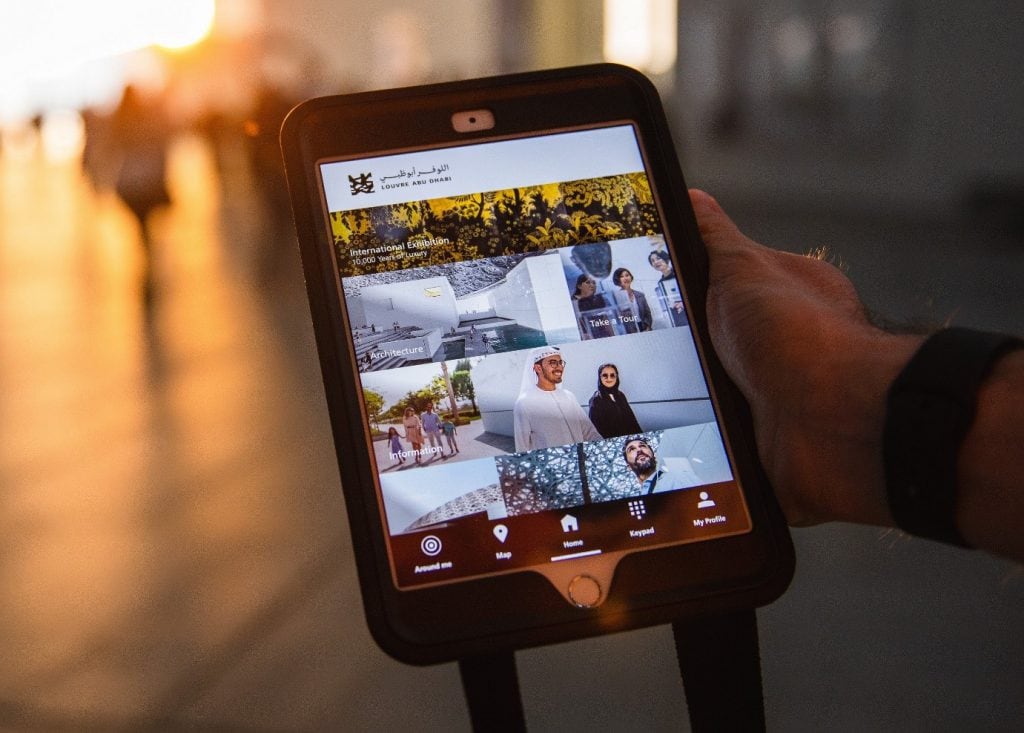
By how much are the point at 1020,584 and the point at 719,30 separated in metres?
11.4

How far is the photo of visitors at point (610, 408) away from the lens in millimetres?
1195

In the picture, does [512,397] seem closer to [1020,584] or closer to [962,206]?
[1020,584]

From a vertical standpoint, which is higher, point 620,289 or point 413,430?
point 620,289

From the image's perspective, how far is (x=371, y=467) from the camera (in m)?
1.14

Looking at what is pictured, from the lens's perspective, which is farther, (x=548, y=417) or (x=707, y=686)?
(x=548, y=417)

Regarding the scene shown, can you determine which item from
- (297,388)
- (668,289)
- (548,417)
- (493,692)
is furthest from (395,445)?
(297,388)

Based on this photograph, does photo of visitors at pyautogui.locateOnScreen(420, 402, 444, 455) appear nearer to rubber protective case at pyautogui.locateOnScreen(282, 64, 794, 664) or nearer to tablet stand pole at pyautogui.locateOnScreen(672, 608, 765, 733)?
rubber protective case at pyautogui.locateOnScreen(282, 64, 794, 664)

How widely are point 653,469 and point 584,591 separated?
171 mm

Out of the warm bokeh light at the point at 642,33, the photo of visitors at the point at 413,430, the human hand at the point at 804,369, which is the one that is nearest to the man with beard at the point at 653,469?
the human hand at the point at 804,369

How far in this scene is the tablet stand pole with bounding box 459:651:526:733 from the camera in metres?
1.01

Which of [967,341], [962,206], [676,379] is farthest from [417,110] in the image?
[962,206]

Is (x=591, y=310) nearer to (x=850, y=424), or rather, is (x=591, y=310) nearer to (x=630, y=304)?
(x=630, y=304)

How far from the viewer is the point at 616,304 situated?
4.14 ft

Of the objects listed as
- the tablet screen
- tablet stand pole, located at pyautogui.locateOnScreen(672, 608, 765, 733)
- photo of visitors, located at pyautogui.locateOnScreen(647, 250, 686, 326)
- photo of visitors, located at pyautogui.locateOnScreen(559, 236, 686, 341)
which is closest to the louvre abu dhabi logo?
the tablet screen
